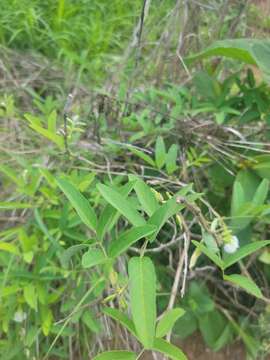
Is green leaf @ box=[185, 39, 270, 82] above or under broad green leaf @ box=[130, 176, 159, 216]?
above

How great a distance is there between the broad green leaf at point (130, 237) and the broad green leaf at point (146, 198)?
79 mm

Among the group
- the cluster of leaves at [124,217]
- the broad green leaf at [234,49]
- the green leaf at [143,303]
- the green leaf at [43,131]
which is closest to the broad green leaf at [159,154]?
the cluster of leaves at [124,217]

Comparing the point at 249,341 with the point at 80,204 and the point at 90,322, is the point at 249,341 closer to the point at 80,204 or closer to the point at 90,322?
the point at 90,322

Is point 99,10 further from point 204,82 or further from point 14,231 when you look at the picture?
point 14,231

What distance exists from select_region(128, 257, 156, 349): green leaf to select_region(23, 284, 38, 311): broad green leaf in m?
0.38

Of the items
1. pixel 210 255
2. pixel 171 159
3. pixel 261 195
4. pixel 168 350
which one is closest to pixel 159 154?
pixel 171 159

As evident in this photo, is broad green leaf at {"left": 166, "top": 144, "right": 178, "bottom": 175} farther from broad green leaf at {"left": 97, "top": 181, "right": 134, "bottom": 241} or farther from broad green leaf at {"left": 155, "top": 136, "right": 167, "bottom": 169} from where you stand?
broad green leaf at {"left": 97, "top": 181, "right": 134, "bottom": 241}

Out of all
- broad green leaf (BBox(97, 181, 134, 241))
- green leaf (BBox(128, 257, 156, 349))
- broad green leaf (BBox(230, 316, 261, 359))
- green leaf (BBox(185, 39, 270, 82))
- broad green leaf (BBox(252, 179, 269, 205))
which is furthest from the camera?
broad green leaf (BBox(230, 316, 261, 359))

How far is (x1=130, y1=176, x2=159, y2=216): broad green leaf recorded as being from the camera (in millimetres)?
713

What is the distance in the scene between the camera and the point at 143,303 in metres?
0.59

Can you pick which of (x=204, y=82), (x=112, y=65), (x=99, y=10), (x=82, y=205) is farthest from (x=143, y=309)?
(x=99, y=10)

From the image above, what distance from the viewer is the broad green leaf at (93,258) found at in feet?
2.05

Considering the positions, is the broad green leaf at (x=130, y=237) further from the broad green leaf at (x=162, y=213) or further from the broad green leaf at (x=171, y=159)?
the broad green leaf at (x=171, y=159)

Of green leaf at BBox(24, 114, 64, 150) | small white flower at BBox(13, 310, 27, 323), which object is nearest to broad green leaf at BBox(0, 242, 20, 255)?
small white flower at BBox(13, 310, 27, 323)
